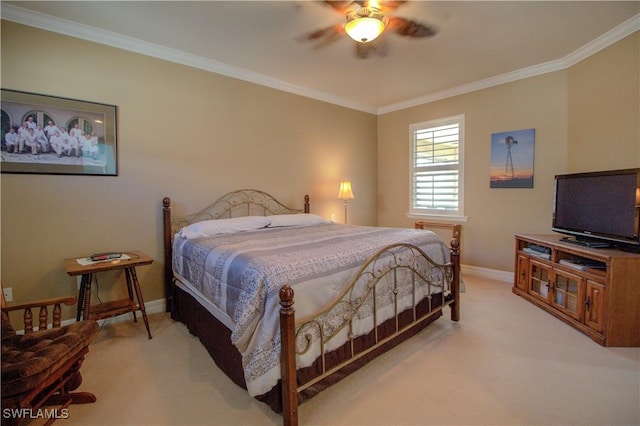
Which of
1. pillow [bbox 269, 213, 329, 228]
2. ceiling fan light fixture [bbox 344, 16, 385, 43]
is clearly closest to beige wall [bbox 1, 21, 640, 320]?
pillow [bbox 269, 213, 329, 228]

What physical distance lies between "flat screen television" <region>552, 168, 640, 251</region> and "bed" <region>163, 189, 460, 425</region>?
4.34 feet

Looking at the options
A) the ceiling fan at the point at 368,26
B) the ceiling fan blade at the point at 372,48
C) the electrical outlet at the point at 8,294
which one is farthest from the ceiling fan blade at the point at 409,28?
the electrical outlet at the point at 8,294

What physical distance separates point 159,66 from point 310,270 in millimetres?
2819

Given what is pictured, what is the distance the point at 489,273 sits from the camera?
4.25 m

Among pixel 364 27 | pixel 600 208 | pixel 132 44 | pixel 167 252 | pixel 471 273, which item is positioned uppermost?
pixel 132 44

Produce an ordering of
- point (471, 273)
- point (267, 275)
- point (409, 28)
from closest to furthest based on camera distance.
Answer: point (267, 275)
point (409, 28)
point (471, 273)

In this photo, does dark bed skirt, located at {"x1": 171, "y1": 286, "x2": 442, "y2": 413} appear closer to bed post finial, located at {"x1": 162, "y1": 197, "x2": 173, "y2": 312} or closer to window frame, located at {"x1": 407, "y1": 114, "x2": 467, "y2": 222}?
bed post finial, located at {"x1": 162, "y1": 197, "x2": 173, "y2": 312}

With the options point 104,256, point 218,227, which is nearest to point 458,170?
point 218,227

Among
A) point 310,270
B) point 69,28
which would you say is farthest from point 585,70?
point 69,28

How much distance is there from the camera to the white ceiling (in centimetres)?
248

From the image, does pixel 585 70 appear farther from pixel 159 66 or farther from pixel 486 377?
pixel 159 66

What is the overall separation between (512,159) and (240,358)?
158 inches

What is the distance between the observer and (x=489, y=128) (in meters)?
4.17

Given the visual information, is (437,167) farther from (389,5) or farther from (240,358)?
(240,358)
